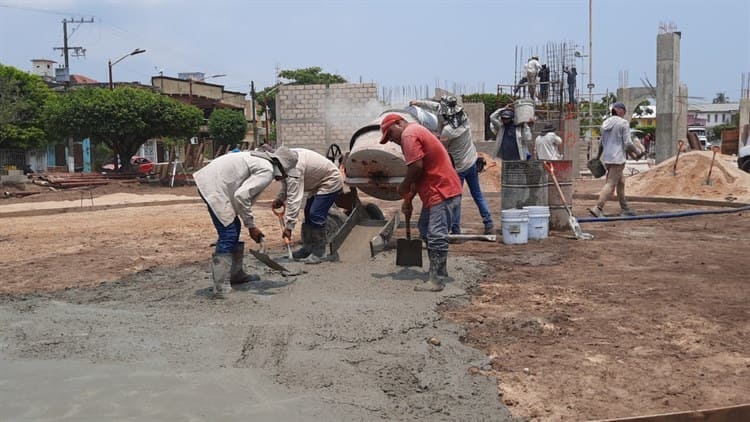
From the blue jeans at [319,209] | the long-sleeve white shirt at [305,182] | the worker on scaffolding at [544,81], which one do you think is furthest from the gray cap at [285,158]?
the worker on scaffolding at [544,81]

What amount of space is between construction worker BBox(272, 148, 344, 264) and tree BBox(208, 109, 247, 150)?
129 feet

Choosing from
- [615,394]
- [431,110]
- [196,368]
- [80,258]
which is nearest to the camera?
[615,394]

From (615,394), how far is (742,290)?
99.7 inches

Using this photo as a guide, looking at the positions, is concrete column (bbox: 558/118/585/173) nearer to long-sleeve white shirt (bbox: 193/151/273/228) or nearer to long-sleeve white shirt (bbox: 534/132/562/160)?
long-sleeve white shirt (bbox: 534/132/562/160)

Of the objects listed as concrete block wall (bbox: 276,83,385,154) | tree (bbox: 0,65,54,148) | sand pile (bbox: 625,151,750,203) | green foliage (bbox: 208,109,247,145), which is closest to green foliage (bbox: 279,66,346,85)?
green foliage (bbox: 208,109,247,145)

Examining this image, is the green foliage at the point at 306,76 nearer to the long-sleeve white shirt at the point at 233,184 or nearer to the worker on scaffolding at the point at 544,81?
the worker on scaffolding at the point at 544,81

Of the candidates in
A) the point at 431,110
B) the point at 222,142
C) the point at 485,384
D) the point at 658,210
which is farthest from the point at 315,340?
the point at 222,142

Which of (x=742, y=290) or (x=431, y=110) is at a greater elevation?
(x=431, y=110)

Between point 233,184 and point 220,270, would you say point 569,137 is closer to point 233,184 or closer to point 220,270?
point 233,184

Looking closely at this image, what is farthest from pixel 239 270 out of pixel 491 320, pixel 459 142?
pixel 459 142

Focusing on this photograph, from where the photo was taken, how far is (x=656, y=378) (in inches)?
140

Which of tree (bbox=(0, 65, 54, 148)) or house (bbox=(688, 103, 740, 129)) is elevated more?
house (bbox=(688, 103, 740, 129))

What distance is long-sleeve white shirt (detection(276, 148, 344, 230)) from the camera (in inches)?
230

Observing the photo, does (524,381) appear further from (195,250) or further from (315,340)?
(195,250)
